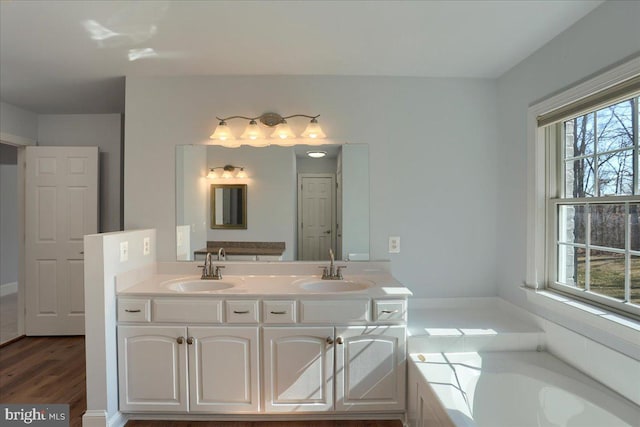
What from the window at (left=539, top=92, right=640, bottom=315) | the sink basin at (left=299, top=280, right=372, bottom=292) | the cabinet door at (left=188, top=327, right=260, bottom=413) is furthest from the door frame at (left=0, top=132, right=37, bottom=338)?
the window at (left=539, top=92, right=640, bottom=315)

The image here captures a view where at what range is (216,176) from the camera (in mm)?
2602

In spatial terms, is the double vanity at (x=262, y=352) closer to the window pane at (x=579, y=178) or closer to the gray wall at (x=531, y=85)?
the gray wall at (x=531, y=85)

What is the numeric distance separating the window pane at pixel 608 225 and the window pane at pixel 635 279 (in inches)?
3.5

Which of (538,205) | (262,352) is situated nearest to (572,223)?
(538,205)

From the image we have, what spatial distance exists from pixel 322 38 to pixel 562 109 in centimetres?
143

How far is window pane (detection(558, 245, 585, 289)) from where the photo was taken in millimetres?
1974

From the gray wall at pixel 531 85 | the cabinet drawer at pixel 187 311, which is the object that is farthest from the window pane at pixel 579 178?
the cabinet drawer at pixel 187 311

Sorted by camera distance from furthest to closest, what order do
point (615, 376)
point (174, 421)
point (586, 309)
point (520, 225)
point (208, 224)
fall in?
point (208, 224), point (520, 225), point (174, 421), point (586, 309), point (615, 376)

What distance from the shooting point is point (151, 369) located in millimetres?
2082

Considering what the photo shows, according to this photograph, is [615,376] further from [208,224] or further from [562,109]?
[208,224]

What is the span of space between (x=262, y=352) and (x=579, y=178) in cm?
211

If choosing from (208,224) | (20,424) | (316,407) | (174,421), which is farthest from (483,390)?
(20,424)

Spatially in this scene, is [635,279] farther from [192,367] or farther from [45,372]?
[45,372]

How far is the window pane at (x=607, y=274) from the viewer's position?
5.61 ft
